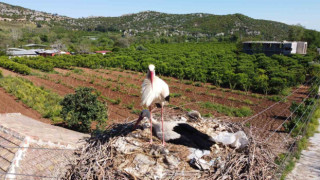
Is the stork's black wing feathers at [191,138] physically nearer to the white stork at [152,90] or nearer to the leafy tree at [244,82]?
the white stork at [152,90]

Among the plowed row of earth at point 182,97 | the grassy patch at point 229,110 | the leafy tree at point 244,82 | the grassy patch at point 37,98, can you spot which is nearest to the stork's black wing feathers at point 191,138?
the plowed row of earth at point 182,97

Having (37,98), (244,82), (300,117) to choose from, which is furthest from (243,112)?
(37,98)

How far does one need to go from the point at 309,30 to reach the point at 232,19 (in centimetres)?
10608

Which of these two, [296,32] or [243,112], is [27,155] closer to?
[243,112]

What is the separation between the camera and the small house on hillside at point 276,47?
4873 cm

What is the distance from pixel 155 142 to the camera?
4543 mm

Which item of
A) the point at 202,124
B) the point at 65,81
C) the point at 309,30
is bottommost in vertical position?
the point at 65,81

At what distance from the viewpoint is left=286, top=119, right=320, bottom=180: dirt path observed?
14.1 ft

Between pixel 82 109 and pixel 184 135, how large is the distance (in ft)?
31.9

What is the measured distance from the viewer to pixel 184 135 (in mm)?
4492

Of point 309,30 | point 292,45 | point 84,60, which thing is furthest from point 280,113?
point 309,30

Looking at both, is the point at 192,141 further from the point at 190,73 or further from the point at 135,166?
the point at 190,73

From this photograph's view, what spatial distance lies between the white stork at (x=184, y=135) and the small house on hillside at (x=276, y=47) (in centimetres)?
5088

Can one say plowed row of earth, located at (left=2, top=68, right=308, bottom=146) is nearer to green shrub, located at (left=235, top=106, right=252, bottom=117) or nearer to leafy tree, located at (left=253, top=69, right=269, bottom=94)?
green shrub, located at (left=235, top=106, right=252, bottom=117)
